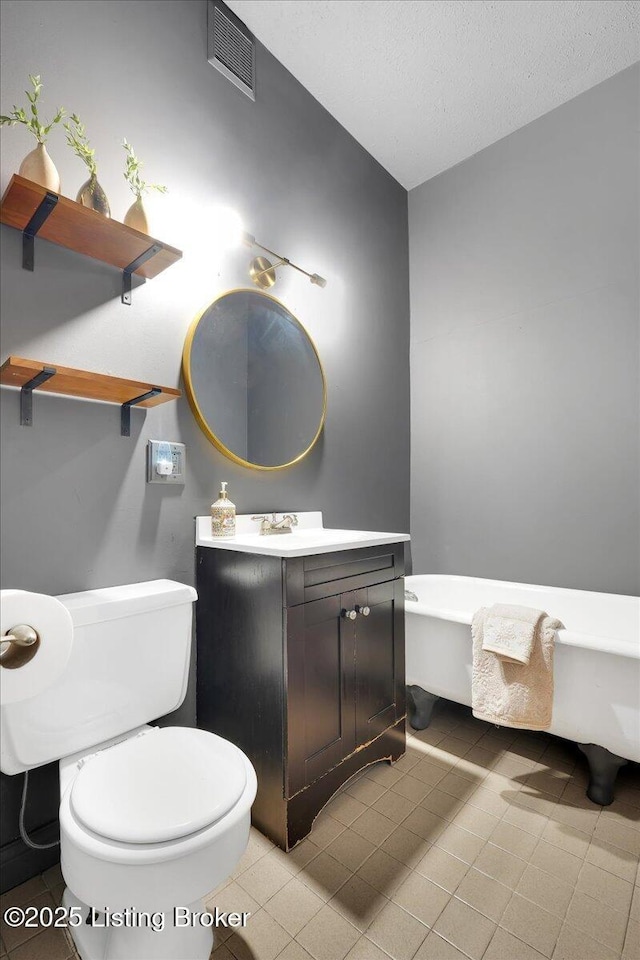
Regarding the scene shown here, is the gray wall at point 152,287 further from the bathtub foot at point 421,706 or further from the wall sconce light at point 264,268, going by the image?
the bathtub foot at point 421,706

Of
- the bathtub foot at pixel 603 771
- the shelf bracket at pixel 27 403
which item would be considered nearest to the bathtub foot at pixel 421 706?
the bathtub foot at pixel 603 771

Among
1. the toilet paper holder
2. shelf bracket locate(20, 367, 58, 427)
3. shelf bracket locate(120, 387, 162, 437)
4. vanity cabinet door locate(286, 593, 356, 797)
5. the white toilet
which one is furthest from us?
shelf bracket locate(120, 387, 162, 437)

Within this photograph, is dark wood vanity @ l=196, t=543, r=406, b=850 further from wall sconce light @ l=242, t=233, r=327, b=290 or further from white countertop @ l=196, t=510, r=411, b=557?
wall sconce light @ l=242, t=233, r=327, b=290

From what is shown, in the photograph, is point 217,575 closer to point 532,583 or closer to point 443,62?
point 532,583

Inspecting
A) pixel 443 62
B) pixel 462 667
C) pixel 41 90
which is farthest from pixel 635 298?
pixel 41 90

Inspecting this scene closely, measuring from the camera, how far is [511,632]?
1.68 meters

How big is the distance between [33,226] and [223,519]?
1.04 metres

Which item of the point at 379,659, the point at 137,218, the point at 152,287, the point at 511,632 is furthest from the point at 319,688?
the point at 137,218

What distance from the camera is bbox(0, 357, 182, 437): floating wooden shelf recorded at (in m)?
1.18

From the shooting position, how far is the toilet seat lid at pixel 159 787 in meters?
0.88

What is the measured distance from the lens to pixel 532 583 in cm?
242

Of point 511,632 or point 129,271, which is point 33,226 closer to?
point 129,271

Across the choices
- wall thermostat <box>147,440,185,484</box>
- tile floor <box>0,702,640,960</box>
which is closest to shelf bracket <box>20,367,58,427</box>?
wall thermostat <box>147,440,185,484</box>

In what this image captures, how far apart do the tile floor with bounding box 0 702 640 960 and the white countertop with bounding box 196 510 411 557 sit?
0.91 metres
